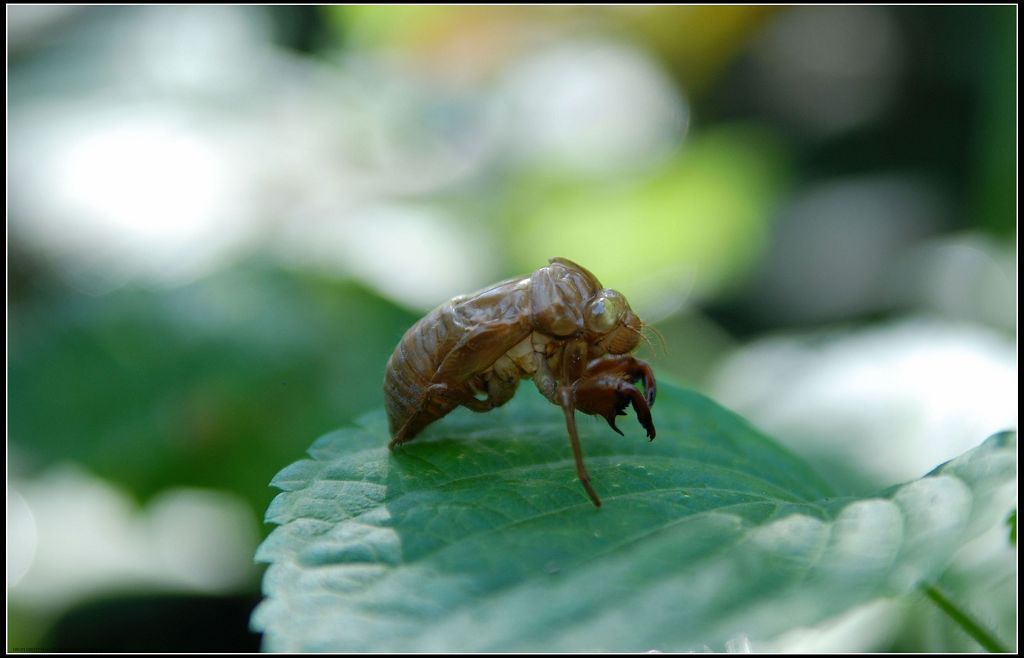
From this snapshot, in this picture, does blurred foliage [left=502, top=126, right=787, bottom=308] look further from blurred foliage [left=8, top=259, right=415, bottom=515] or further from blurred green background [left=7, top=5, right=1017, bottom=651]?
blurred foliage [left=8, top=259, right=415, bottom=515]

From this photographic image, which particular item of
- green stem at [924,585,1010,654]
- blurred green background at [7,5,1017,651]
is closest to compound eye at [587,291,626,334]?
blurred green background at [7,5,1017,651]

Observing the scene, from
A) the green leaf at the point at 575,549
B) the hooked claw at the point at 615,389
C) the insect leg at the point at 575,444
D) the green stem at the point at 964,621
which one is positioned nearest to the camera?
the green leaf at the point at 575,549

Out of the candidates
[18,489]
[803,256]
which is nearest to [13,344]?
[18,489]

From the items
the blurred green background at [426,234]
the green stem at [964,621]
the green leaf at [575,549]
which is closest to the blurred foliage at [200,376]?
the blurred green background at [426,234]

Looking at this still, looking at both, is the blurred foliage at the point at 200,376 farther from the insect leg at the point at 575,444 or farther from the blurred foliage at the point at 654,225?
the insect leg at the point at 575,444

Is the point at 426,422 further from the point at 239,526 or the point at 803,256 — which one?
the point at 803,256

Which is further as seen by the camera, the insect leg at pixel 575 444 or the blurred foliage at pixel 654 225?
the blurred foliage at pixel 654 225
